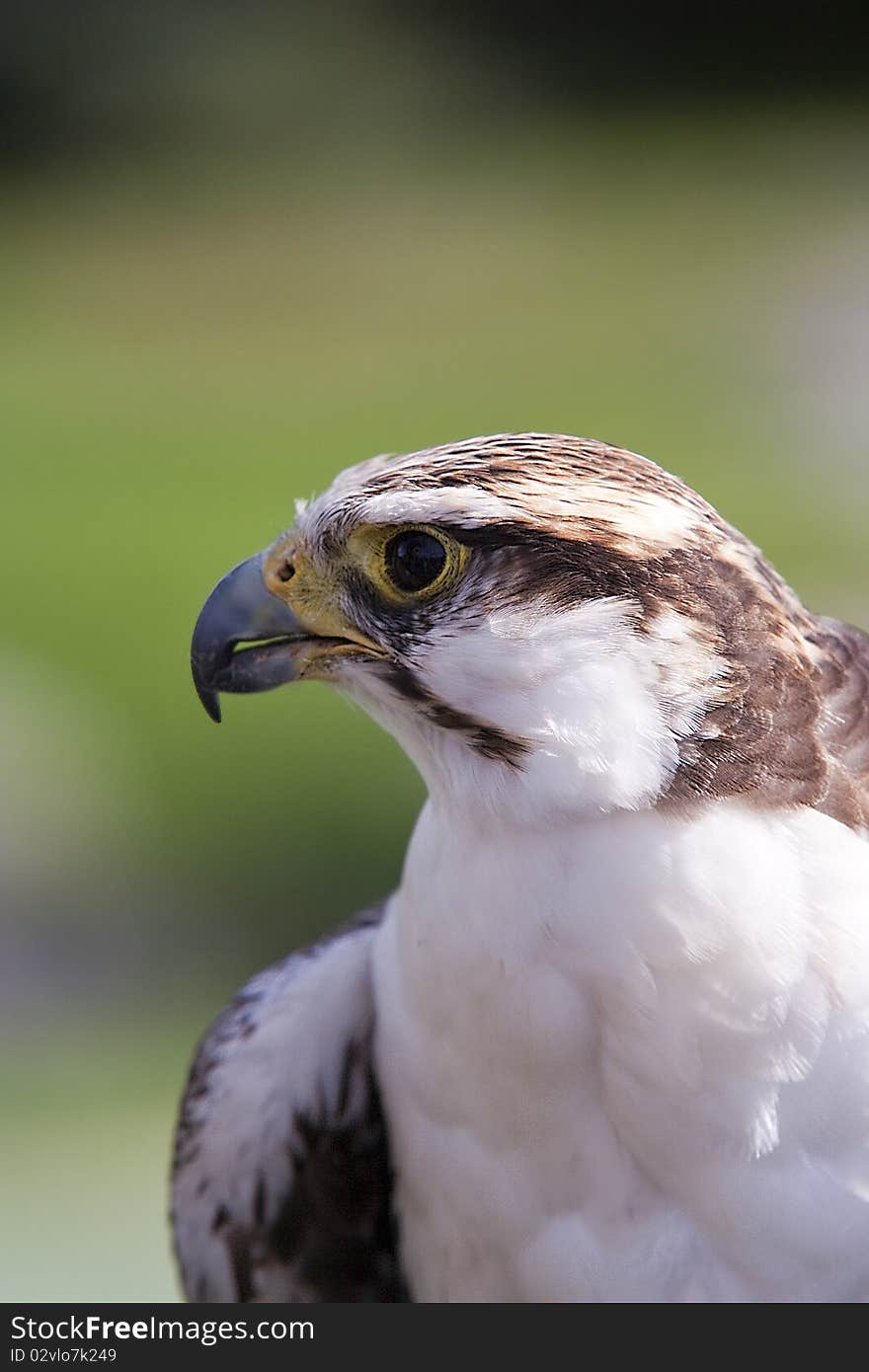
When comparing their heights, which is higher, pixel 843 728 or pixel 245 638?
pixel 245 638

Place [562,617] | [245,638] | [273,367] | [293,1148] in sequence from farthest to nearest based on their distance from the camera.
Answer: [273,367] < [293,1148] < [245,638] < [562,617]

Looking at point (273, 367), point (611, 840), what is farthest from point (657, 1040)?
point (273, 367)

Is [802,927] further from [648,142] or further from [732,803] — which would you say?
[648,142]

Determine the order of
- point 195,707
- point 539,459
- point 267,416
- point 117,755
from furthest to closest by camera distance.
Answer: point 267,416
point 195,707
point 117,755
point 539,459

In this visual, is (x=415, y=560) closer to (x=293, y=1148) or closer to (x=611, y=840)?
(x=611, y=840)

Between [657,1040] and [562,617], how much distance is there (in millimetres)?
357

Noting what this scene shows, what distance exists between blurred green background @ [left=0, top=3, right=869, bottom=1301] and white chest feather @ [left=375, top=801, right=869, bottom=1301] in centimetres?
189

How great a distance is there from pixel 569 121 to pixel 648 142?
0.51 meters

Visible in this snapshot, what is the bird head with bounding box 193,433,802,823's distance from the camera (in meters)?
1.16

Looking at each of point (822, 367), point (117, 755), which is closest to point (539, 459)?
point (117, 755)

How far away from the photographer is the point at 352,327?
752cm

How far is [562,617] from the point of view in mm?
1170

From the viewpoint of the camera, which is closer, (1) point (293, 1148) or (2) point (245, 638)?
(2) point (245, 638)

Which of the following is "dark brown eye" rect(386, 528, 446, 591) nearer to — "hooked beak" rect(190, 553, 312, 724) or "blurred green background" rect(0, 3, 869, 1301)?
"hooked beak" rect(190, 553, 312, 724)
